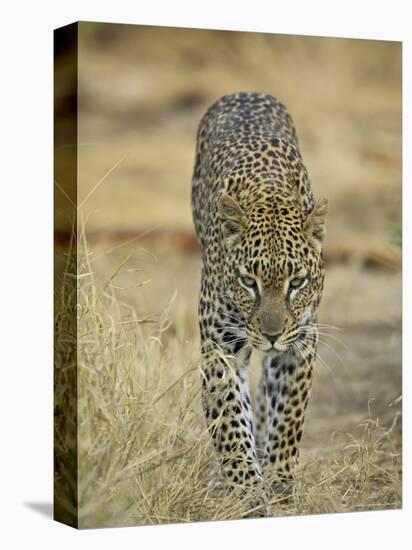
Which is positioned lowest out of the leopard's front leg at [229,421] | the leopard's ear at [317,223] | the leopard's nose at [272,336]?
the leopard's front leg at [229,421]

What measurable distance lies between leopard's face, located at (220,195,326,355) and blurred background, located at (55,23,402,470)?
0.71 metres

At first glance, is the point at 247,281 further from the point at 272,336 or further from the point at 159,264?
the point at 159,264

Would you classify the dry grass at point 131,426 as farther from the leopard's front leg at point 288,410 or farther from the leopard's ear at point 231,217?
the leopard's ear at point 231,217

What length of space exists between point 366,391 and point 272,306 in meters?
2.41

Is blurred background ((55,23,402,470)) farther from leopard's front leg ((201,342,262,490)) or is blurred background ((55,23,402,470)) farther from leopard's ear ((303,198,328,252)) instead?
leopard's ear ((303,198,328,252))

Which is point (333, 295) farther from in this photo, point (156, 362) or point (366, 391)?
point (156, 362)

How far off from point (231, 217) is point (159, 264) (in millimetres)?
3604

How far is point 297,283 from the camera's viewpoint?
1298cm

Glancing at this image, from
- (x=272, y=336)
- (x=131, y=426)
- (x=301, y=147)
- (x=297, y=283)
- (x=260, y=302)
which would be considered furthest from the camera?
(x=301, y=147)

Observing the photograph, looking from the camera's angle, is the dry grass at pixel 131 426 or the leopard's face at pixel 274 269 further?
the leopard's face at pixel 274 269

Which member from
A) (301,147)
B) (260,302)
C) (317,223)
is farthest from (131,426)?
(301,147)

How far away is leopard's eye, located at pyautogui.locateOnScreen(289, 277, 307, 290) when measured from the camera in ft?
42.5

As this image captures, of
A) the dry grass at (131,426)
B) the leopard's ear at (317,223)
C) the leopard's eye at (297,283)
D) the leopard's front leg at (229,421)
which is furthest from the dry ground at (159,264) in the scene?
the leopard's ear at (317,223)

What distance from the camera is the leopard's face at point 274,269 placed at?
42.1 ft
